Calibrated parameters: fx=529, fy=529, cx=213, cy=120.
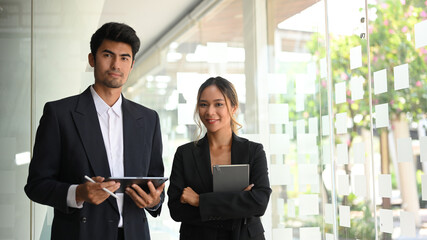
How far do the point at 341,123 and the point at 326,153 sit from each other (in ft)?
1.18

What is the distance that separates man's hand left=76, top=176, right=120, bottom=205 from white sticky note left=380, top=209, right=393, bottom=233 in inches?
92.5

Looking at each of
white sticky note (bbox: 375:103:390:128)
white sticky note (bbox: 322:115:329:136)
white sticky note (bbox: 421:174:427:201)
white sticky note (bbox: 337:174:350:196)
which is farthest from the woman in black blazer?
white sticky note (bbox: 322:115:329:136)

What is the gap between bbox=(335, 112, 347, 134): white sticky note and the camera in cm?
452

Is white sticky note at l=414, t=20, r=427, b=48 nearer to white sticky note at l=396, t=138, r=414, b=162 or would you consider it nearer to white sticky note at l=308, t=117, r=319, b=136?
white sticky note at l=396, t=138, r=414, b=162

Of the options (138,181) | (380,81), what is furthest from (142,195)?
(380,81)

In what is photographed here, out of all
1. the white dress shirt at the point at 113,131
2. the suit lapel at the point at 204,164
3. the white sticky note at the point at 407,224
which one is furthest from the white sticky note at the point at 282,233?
the white dress shirt at the point at 113,131

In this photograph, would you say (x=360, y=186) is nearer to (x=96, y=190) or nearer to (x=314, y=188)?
(x=314, y=188)

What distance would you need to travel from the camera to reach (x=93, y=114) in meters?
2.34

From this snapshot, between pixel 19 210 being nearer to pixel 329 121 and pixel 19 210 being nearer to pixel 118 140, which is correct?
pixel 118 140

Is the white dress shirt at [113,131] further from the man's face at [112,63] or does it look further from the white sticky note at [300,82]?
the white sticky note at [300,82]

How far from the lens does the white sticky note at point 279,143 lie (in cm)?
507

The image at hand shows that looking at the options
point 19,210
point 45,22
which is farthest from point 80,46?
point 19,210

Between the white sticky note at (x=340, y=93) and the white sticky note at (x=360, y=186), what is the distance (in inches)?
27.9

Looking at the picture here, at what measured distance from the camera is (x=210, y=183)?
2.56 m
